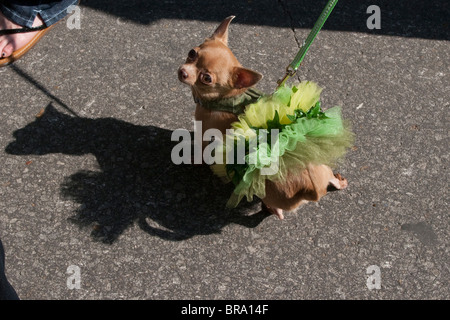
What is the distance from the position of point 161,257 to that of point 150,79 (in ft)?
4.58

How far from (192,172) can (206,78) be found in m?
0.80

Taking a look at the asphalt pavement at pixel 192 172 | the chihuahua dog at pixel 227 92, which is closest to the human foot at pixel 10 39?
the asphalt pavement at pixel 192 172

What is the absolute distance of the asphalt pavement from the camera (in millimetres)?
2816

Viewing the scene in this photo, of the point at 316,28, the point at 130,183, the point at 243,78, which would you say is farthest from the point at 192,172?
the point at 316,28

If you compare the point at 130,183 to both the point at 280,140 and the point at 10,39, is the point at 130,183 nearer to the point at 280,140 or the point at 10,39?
the point at 280,140

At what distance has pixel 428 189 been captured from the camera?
3.23 meters

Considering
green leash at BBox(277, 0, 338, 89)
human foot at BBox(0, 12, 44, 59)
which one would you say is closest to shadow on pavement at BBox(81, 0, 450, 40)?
human foot at BBox(0, 12, 44, 59)

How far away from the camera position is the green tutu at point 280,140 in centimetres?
244

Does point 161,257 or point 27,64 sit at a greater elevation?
point 27,64

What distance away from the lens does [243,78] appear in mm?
2564

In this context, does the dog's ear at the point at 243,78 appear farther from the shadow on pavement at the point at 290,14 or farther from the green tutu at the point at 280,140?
the shadow on pavement at the point at 290,14

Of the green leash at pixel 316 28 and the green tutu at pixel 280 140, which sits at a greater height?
→ the green leash at pixel 316 28
